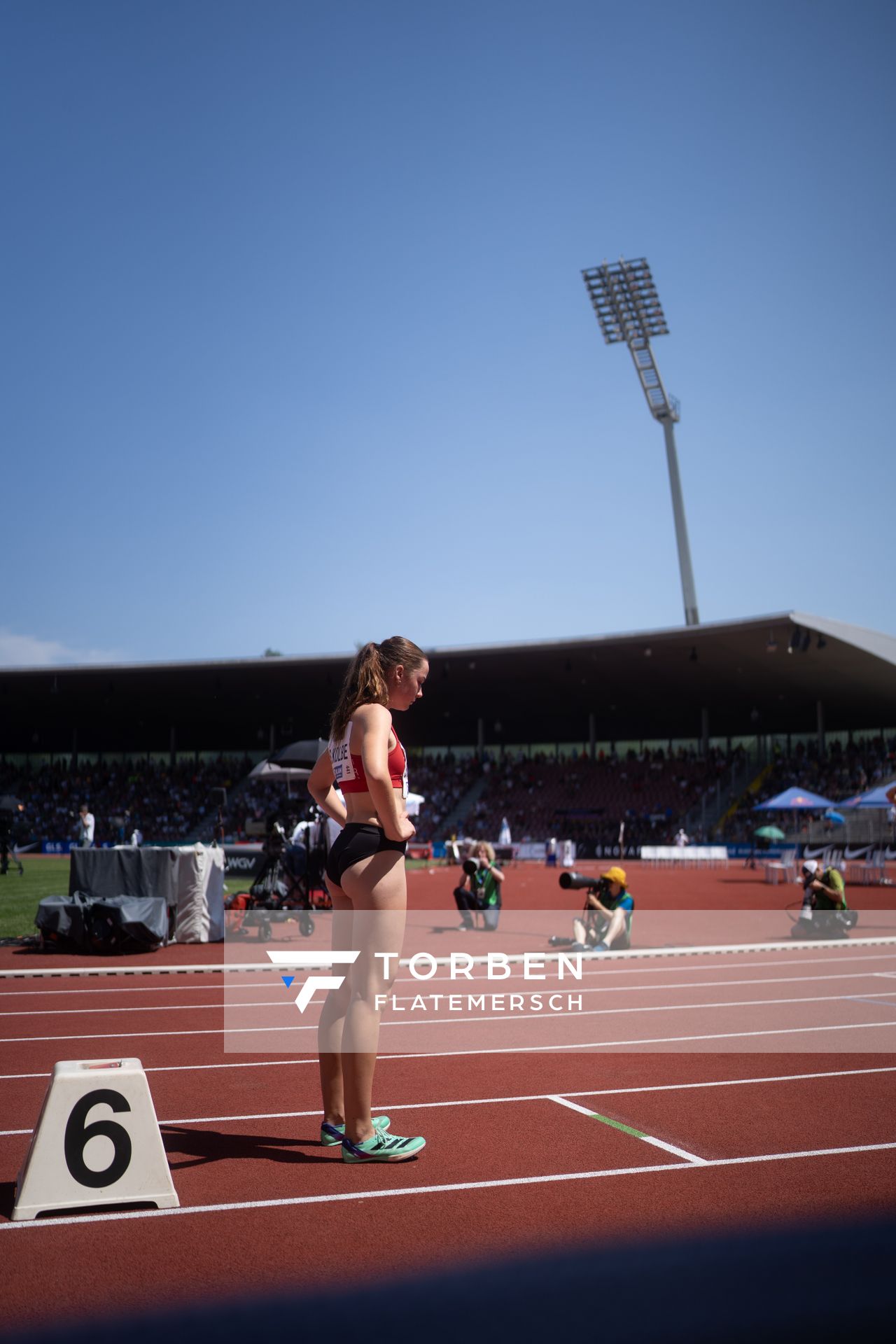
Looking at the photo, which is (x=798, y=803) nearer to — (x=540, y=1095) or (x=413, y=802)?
(x=413, y=802)

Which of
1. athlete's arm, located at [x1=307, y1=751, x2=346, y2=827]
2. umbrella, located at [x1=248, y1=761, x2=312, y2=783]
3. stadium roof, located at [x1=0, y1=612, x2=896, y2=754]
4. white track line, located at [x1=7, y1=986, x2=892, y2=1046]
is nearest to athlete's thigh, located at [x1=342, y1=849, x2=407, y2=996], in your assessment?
athlete's arm, located at [x1=307, y1=751, x2=346, y2=827]

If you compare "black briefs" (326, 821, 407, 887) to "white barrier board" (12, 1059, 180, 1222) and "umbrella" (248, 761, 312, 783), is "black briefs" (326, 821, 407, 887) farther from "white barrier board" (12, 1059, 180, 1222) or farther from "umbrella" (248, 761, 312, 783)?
"umbrella" (248, 761, 312, 783)

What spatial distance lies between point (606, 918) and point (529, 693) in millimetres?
37776

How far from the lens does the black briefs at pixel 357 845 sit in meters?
3.99

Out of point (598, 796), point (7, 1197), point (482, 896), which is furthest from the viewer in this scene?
point (598, 796)

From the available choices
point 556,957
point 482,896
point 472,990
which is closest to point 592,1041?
point 472,990

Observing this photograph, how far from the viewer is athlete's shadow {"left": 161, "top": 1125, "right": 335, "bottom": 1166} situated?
13.7 feet

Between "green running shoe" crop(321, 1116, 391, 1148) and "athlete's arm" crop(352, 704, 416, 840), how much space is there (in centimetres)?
119

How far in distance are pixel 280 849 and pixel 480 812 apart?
114ft

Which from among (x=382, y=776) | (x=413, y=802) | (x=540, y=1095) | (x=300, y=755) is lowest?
(x=540, y=1095)

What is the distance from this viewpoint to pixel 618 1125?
470 centimetres

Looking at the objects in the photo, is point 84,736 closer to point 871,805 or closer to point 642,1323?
point 871,805

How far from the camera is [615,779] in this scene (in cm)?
4928

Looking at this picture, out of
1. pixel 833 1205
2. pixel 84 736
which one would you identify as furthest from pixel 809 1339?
pixel 84 736
